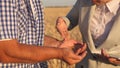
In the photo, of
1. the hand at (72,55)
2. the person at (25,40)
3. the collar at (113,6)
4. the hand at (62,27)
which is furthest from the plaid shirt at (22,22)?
the collar at (113,6)

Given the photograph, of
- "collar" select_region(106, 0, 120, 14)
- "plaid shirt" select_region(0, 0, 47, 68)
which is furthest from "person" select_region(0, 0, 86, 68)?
"collar" select_region(106, 0, 120, 14)

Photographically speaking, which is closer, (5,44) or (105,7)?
(5,44)

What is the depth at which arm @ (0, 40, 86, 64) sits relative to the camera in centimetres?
315

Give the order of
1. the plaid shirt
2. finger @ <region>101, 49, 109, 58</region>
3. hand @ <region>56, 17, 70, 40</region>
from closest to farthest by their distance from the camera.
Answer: the plaid shirt < finger @ <region>101, 49, 109, 58</region> < hand @ <region>56, 17, 70, 40</region>

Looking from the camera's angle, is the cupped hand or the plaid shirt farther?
the cupped hand

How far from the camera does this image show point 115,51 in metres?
4.24

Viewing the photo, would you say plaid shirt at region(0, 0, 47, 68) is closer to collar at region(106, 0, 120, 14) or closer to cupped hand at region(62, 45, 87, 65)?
cupped hand at region(62, 45, 87, 65)

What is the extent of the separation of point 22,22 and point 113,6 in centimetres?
113

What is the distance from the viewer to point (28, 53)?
129 inches

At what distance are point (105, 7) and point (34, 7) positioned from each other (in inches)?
37.8

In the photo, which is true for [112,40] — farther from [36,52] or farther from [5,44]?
[5,44]

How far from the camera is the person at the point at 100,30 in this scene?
420cm

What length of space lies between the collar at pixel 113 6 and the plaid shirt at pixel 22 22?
0.87 metres

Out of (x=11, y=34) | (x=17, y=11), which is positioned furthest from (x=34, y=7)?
(x=11, y=34)
